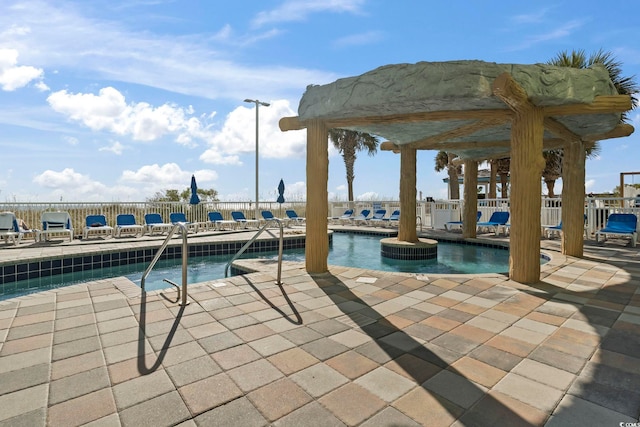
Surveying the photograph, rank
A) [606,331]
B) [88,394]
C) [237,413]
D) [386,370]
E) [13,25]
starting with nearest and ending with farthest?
[237,413]
[88,394]
[386,370]
[606,331]
[13,25]

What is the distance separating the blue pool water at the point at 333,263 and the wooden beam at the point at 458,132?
273cm

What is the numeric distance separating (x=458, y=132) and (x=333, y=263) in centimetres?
390

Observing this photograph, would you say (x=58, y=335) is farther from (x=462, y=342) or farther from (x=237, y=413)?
(x=462, y=342)

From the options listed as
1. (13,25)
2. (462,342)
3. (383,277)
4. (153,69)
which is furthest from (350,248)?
(13,25)

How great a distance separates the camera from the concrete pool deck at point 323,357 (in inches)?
71.7

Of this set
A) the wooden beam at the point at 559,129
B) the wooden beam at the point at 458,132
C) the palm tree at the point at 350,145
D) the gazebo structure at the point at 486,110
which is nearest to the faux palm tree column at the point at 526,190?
the gazebo structure at the point at 486,110

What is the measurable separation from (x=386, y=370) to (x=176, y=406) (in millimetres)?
1307

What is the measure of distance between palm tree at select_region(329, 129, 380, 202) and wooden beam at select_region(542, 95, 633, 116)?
17695 mm

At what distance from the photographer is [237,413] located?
1803mm

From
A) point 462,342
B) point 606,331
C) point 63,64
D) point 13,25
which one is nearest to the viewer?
point 462,342

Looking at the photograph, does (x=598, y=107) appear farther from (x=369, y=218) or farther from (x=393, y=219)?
(x=369, y=218)

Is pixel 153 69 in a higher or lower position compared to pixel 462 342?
higher

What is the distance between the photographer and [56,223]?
31.6ft

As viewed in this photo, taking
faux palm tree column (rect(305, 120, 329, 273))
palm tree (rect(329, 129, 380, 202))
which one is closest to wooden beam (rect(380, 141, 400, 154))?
faux palm tree column (rect(305, 120, 329, 273))
